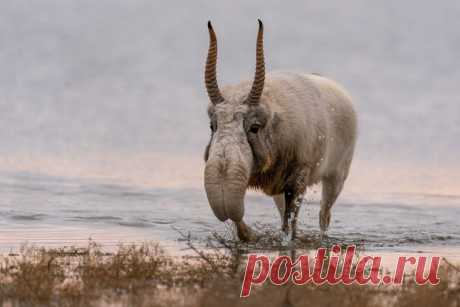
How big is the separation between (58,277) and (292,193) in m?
4.00

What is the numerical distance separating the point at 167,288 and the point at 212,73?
352cm

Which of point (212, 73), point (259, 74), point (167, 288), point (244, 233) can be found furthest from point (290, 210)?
point (167, 288)

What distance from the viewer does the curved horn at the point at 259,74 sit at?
34.0 ft

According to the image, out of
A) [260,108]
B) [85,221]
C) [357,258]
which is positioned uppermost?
[260,108]

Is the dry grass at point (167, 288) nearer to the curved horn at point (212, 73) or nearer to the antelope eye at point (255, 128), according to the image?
the antelope eye at point (255, 128)

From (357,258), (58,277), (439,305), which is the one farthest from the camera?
(357,258)

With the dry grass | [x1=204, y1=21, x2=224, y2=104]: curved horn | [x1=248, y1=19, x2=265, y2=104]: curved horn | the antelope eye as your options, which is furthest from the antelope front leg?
the dry grass

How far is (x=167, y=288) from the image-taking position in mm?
7723

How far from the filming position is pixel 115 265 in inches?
330

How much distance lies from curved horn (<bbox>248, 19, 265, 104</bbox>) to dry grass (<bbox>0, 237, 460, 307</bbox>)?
2.07 m

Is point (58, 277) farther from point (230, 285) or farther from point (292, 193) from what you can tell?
point (292, 193)

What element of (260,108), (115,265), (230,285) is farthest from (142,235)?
(230,285)

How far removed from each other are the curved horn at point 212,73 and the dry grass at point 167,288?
6.97 ft

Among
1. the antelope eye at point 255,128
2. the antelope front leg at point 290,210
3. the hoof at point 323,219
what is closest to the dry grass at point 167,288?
the antelope eye at point 255,128
